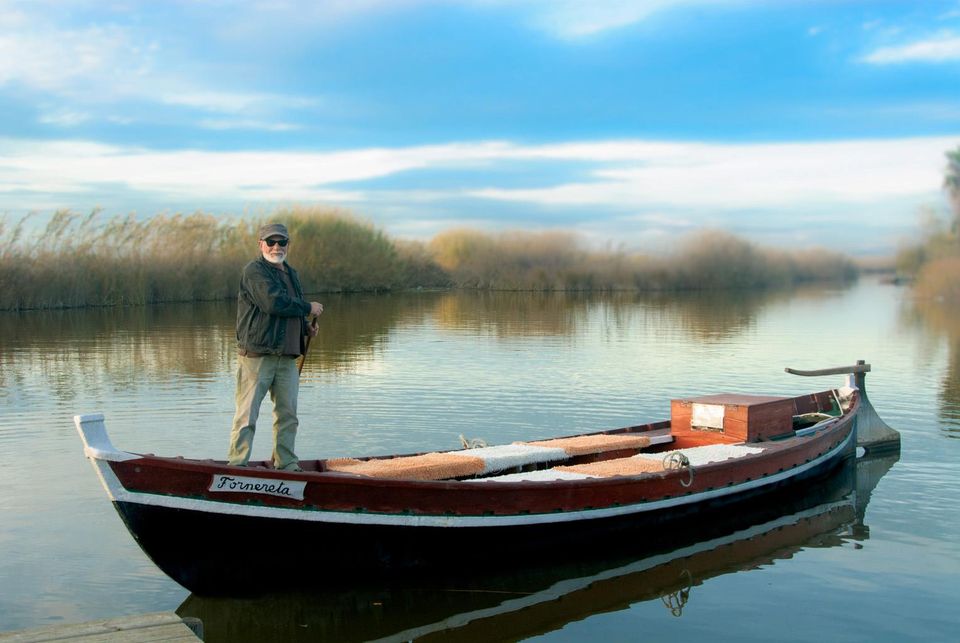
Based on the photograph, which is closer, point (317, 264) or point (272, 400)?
point (272, 400)

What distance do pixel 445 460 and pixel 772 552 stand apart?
3183mm

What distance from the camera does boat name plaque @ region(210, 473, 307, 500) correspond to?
22.0ft

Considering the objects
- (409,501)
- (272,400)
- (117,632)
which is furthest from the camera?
(272,400)

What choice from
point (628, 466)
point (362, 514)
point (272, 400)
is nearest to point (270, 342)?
point (272, 400)

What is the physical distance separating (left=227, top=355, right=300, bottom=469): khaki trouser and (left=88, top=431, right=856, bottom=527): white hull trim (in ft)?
2.30

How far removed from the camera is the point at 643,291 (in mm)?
59250

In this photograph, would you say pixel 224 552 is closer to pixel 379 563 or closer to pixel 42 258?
pixel 379 563

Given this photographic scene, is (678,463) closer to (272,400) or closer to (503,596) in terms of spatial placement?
(503,596)

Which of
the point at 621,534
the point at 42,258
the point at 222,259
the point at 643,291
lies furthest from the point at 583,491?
the point at 643,291

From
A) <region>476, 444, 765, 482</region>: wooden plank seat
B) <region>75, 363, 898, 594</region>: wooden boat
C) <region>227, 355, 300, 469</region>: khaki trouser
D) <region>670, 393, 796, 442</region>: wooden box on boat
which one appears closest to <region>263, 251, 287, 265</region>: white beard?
<region>227, 355, 300, 469</region>: khaki trouser

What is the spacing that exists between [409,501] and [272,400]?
1388 millimetres

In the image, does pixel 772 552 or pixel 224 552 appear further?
pixel 772 552

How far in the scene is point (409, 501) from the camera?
7.31 metres

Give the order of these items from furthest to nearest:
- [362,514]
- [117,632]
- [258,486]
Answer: [362,514] → [258,486] → [117,632]
